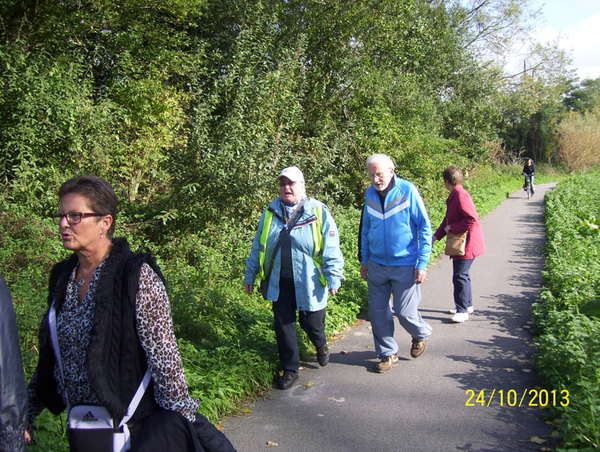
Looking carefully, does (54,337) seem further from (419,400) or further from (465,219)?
(465,219)

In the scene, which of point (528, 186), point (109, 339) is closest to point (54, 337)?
point (109, 339)

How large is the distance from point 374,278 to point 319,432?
71.4 inches

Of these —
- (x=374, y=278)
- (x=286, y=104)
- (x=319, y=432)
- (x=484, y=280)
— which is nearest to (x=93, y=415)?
(x=319, y=432)

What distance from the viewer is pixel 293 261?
4.74 meters

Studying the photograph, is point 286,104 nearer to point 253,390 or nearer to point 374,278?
point 374,278

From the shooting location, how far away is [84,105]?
9203mm

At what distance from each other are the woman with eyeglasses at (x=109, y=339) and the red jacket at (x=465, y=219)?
16.6ft

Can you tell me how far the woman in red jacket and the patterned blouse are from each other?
5.15 metres

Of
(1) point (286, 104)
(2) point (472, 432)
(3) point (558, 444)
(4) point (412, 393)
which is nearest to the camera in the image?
(3) point (558, 444)

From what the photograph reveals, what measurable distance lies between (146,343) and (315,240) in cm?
271

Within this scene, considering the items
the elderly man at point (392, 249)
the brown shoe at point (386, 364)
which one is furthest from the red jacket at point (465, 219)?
the brown shoe at point (386, 364)

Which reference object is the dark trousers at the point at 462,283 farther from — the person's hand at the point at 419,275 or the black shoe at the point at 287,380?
the black shoe at the point at 287,380

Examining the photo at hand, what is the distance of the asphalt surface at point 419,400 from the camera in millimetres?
3836

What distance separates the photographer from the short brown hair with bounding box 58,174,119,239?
7.62 ft
